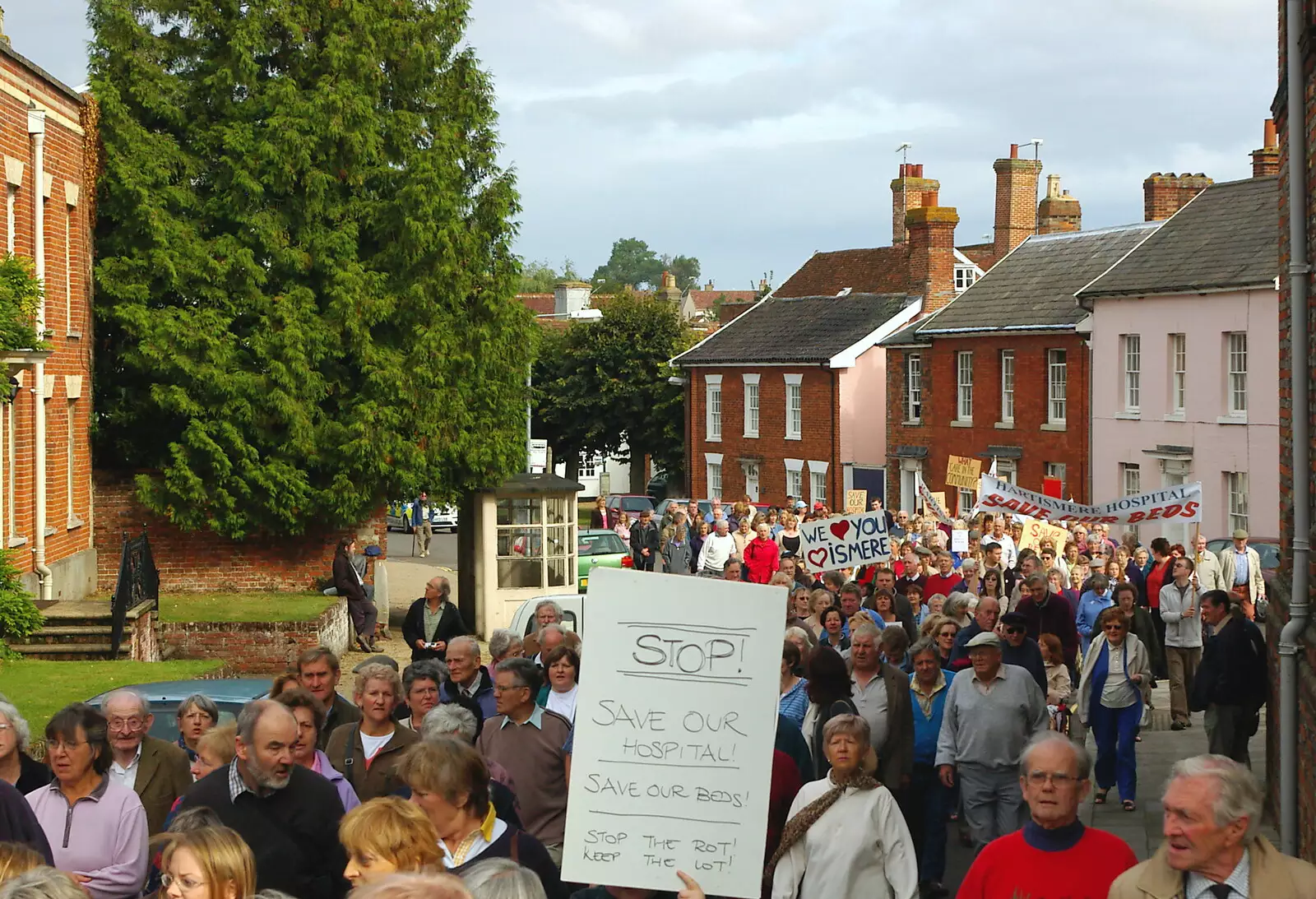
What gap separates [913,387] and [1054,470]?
697cm

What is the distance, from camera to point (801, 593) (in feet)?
49.6

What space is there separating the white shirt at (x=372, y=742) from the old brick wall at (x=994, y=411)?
31990 millimetres

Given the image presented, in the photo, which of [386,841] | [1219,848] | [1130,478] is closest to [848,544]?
[1219,848]

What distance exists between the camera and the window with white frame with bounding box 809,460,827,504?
50094 mm

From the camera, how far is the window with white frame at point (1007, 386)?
4194 centimetres

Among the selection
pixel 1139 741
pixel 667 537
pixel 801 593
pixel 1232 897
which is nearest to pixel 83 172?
pixel 667 537

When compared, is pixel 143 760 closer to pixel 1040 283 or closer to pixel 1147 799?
pixel 1147 799

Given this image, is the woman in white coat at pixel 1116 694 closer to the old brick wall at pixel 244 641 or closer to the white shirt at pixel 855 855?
the white shirt at pixel 855 855

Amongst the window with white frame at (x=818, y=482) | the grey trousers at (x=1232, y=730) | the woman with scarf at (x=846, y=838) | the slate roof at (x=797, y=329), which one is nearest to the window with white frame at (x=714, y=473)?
the slate roof at (x=797, y=329)

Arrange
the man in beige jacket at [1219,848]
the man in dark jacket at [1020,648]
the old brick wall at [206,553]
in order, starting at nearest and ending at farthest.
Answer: the man in beige jacket at [1219,848], the man in dark jacket at [1020,648], the old brick wall at [206,553]

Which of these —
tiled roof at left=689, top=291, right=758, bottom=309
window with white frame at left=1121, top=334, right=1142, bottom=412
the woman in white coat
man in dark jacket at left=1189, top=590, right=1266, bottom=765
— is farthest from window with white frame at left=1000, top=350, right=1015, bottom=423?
tiled roof at left=689, top=291, right=758, bottom=309

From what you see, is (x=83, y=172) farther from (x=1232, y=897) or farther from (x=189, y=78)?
(x=1232, y=897)

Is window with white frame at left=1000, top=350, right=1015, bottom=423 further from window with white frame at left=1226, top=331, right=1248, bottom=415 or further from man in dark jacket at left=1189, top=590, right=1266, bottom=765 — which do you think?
man in dark jacket at left=1189, top=590, right=1266, bottom=765

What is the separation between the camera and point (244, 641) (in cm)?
2338
